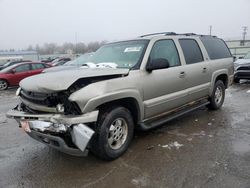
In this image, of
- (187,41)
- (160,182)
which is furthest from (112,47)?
(160,182)

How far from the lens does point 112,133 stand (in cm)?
363

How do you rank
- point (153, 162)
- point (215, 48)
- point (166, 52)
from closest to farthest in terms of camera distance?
point (153, 162) < point (166, 52) < point (215, 48)

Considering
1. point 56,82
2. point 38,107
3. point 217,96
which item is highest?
point 56,82

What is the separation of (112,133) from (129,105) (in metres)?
0.55

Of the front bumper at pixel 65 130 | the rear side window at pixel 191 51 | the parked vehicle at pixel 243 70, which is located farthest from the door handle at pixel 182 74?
the parked vehicle at pixel 243 70

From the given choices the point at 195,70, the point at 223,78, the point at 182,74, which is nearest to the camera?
the point at 182,74

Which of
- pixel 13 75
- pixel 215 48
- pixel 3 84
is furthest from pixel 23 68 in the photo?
pixel 215 48

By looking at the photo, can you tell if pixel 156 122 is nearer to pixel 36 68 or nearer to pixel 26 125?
pixel 26 125

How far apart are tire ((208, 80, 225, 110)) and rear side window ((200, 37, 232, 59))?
72 cm

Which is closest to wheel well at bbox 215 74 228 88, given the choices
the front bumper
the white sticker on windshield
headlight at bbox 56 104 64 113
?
the white sticker on windshield

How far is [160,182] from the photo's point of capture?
3.05 metres

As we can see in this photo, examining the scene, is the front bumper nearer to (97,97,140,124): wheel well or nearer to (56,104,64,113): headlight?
(56,104,64,113): headlight

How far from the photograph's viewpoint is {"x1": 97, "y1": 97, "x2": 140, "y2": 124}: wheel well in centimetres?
353

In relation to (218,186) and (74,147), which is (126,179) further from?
(218,186)
